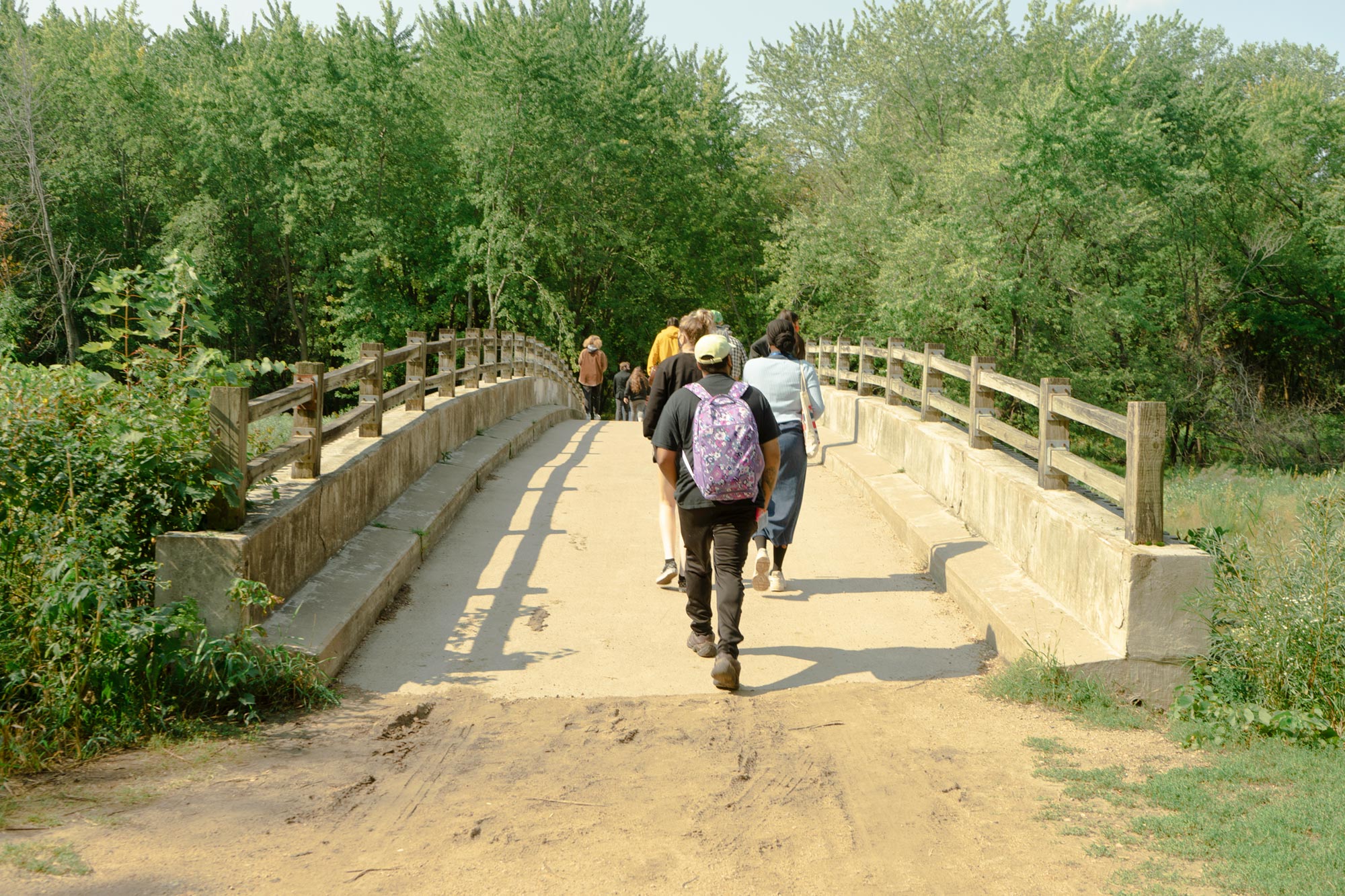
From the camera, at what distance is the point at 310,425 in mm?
7223

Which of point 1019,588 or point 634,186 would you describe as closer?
point 1019,588

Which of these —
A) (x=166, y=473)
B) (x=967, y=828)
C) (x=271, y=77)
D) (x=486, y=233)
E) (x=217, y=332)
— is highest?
(x=271, y=77)

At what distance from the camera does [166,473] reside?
5762 mm

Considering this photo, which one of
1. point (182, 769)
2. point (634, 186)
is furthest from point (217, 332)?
point (634, 186)

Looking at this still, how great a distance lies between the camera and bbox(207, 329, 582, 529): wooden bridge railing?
19.4ft

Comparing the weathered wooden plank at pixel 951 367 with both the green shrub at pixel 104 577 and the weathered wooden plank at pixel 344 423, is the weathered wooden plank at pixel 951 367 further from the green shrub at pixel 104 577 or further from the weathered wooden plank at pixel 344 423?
the green shrub at pixel 104 577

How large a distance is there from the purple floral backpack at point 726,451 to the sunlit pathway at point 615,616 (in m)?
1.08

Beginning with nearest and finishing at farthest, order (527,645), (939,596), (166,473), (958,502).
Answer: (166,473)
(527,645)
(939,596)
(958,502)

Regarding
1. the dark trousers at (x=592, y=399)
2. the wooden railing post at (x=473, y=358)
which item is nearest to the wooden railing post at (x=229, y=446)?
the wooden railing post at (x=473, y=358)

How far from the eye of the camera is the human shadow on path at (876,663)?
638 cm

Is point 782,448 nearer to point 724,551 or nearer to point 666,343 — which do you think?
point 724,551

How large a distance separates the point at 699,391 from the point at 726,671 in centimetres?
146

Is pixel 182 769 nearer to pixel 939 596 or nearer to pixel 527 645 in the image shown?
pixel 527 645

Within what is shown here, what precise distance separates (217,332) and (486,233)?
30746 mm
